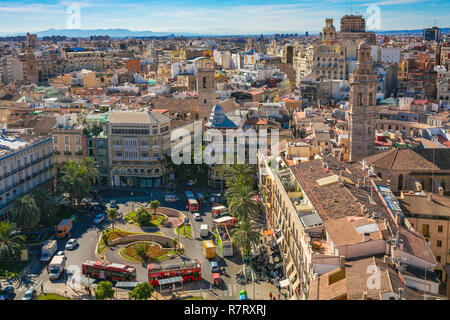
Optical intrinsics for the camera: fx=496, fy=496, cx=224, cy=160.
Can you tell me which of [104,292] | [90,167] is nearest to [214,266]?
[104,292]

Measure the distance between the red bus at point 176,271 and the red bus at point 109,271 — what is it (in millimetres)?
1637

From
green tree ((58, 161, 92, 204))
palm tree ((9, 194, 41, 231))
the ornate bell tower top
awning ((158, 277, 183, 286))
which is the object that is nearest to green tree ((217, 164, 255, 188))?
the ornate bell tower top

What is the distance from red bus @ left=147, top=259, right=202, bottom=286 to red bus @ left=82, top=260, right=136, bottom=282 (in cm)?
164

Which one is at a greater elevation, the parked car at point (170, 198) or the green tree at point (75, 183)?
the green tree at point (75, 183)

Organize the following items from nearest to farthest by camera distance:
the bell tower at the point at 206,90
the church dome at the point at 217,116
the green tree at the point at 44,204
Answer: the green tree at the point at 44,204 → the church dome at the point at 217,116 → the bell tower at the point at 206,90

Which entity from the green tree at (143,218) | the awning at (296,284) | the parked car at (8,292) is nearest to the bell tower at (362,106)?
the green tree at (143,218)

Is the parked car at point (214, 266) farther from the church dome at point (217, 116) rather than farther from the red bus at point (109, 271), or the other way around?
the church dome at point (217, 116)

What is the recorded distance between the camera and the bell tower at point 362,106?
164ft

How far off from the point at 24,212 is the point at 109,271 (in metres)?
12.1

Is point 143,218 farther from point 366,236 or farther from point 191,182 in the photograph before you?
point 366,236

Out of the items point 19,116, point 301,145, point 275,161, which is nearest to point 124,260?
point 275,161

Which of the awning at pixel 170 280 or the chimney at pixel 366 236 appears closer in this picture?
the chimney at pixel 366 236

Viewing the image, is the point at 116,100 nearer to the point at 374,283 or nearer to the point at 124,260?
the point at 124,260
